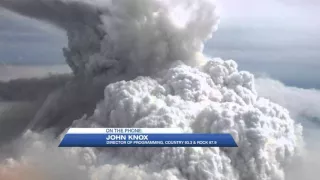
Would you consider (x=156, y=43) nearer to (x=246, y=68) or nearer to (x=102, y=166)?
(x=246, y=68)

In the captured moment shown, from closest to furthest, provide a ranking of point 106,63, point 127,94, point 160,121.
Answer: point 160,121 < point 127,94 < point 106,63

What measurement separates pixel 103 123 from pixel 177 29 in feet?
4.87

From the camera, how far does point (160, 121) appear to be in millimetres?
4746

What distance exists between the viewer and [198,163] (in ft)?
16.1

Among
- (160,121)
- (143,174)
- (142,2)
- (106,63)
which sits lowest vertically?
(143,174)

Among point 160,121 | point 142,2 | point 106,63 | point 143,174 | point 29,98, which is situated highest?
point 142,2

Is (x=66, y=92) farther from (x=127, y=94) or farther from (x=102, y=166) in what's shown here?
(x=102, y=166)

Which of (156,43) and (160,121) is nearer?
(160,121)

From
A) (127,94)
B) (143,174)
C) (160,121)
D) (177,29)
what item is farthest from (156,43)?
(143,174)

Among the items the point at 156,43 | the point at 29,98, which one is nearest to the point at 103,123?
the point at 29,98

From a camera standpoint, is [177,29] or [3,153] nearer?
[3,153]

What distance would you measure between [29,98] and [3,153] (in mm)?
651

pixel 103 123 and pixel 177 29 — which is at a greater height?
pixel 177 29

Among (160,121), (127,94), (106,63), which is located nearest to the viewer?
(160,121)
